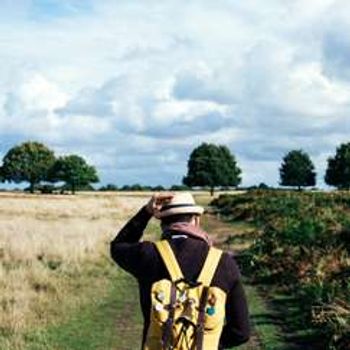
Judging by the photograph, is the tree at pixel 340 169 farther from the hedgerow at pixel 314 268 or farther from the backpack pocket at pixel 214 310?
the backpack pocket at pixel 214 310

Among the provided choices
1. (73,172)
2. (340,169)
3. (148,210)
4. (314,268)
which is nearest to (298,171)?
(340,169)

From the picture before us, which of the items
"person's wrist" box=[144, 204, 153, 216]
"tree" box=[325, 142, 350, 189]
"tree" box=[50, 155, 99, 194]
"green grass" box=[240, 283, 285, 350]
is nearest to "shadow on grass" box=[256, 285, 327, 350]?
"green grass" box=[240, 283, 285, 350]

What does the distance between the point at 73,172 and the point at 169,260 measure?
11498cm

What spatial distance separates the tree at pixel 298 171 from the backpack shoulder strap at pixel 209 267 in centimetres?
10943

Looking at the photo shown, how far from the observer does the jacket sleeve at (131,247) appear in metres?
4.92

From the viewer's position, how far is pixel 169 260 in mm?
4797

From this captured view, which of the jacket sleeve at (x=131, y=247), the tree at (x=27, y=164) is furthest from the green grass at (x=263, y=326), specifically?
the tree at (x=27, y=164)

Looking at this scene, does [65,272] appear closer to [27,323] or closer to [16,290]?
[16,290]

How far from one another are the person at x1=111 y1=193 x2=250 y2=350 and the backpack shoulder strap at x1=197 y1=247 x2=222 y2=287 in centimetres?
2

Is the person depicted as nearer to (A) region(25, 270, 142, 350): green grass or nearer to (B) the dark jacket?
(B) the dark jacket

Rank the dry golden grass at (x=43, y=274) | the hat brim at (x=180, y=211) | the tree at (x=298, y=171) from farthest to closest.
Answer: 1. the tree at (x=298, y=171)
2. the dry golden grass at (x=43, y=274)
3. the hat brim at (x=180, y=211)

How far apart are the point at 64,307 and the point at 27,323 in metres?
1.78

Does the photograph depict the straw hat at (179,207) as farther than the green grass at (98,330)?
No

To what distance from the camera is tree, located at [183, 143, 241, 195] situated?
4530 inches
